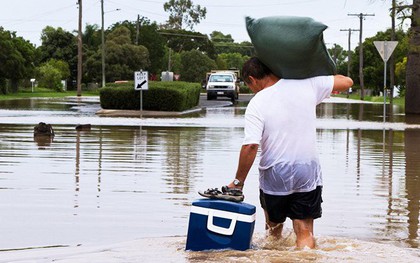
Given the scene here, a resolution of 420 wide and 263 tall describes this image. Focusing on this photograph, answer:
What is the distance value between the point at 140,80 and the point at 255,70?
27.6m

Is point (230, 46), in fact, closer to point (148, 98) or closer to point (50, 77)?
point (50, 77)

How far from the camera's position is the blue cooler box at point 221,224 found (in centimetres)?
724

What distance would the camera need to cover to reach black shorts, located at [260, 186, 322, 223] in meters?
7.39

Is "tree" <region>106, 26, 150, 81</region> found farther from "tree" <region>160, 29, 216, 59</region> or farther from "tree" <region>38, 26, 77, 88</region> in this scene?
"tree" <region>160, 29, 216, 59</region>

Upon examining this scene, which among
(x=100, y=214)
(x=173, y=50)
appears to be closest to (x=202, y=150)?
(x=100, y=214)

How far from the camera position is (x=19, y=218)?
969 cm

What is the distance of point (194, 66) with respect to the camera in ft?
395

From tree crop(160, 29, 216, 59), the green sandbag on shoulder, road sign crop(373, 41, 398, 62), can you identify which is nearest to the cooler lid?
the green sandbag on shoulder

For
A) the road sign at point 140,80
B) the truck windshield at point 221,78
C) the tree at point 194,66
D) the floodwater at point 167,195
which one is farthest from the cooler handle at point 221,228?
the tree at point 194,66

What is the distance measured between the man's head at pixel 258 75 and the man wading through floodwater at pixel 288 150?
0.17ft

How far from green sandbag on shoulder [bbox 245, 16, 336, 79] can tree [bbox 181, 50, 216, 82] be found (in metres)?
111

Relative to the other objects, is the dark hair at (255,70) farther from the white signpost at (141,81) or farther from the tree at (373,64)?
the tree at (373,64)

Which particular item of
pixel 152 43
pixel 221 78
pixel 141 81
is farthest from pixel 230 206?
pixel 152 43

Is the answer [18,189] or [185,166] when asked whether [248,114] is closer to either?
[18,189]
